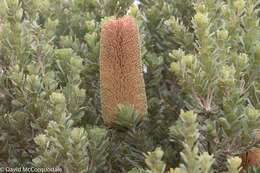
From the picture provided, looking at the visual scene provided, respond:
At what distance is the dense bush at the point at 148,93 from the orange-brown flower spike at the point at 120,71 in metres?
0.06

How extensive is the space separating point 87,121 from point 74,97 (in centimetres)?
30

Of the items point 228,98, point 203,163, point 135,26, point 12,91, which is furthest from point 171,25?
point 203,163

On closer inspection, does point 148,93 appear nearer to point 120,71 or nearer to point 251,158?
point 120,71

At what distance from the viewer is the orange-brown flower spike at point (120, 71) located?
2969mm

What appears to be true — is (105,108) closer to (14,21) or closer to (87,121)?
(87,121)

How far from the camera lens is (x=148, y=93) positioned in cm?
350

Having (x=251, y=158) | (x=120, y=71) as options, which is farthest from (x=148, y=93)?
(x=251, y=158)

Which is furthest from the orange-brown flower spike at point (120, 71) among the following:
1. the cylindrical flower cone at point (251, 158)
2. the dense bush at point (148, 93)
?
the cylindrical flower cone at point (251, 158)

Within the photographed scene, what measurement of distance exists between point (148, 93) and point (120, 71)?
561 mm

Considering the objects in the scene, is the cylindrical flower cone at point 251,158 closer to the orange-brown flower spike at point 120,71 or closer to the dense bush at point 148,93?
the dense bush at point 148,93

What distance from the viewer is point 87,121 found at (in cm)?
345

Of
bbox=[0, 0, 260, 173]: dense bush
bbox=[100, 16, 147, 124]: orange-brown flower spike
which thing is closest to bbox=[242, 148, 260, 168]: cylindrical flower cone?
bbox=[0, 0, 260, 173]: dense bush

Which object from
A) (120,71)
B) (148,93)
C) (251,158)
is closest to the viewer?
(120,71)

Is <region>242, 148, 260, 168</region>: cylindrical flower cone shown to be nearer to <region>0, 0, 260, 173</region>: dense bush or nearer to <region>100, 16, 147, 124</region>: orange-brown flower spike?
<region>0, 0, 260, 173</region>: dense bush
